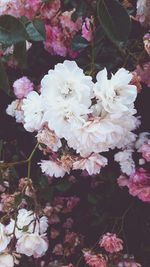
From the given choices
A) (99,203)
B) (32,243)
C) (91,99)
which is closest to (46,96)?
(91,99)

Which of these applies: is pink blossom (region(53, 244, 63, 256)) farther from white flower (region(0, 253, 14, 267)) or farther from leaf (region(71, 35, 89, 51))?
leaf (region(71, 35, 89, 51))

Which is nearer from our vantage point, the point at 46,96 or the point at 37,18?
the point at 46,96

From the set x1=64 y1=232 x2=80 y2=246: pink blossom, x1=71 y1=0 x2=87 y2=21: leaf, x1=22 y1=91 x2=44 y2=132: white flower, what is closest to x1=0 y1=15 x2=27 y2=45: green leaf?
x1=22 y1=91 x2=44 y2=132: white flower

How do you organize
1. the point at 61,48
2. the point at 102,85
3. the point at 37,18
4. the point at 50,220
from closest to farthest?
the point at 102,85, the point at 37,18, the point at 61,48, the point at 50,220

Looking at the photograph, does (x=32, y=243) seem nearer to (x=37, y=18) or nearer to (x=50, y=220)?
(x=50, y=220)

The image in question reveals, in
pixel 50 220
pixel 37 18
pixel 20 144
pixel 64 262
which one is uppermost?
pixel 37 18

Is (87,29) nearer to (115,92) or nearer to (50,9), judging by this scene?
(50,9)
